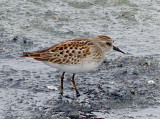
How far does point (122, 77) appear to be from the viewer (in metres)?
9.59

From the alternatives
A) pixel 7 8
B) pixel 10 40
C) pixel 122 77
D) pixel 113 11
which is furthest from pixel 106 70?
pixel 7 8

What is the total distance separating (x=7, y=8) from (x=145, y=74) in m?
5.52

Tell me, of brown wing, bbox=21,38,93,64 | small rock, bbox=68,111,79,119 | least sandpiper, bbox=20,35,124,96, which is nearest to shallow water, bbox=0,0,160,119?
small rock, bbox=68,111,79,119

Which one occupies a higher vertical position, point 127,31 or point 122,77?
point 127,31

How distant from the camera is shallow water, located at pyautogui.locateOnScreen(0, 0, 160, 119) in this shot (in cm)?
827

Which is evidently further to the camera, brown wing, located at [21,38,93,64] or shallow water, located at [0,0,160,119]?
brown wing, located at [21,38,93,64]

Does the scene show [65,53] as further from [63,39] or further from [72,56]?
[63,39]

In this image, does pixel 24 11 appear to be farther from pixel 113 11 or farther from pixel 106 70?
pixel 106 70

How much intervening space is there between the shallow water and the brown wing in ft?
2.59

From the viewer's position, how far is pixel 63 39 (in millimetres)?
11680

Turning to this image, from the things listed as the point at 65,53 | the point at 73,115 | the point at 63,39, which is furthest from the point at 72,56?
the point at 63,39

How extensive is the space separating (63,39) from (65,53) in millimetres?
3191

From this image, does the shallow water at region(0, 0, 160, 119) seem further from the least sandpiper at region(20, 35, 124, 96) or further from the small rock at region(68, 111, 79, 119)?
the least sandpiper at region(20, 35, 124, 96)

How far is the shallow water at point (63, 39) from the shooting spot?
8273mm
